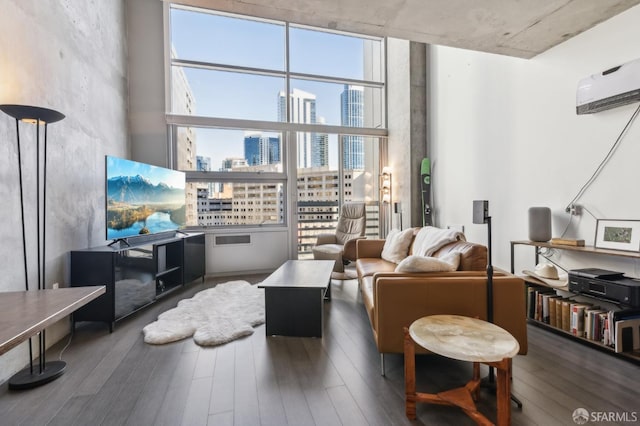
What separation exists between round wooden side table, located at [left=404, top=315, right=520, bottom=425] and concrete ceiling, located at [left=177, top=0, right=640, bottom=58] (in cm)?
228

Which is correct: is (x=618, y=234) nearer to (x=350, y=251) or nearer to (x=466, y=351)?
(x=466, y=351)

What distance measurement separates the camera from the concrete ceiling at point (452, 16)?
7.29ft

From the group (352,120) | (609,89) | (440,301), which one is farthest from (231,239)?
(609,89)

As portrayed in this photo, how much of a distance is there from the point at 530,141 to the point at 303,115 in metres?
3.39

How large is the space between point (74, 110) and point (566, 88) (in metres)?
4.60

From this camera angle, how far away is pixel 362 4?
2.23m

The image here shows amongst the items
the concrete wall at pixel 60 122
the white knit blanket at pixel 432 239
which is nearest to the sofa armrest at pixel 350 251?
the white knit blanket at pixel 432 239

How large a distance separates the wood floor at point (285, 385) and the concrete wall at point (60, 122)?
59 centimetres

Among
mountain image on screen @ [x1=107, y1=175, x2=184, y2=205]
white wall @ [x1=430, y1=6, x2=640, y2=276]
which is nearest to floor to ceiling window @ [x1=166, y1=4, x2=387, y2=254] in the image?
mountain image on screen @ [x1=107, y1=175, x2=184, y2=205]

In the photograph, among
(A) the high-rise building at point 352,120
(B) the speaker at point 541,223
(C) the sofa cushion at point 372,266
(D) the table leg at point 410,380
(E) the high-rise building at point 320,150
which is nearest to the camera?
(D) the table leg at point 410,380

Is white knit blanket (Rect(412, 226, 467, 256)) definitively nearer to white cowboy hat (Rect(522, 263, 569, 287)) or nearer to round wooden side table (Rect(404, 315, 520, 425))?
white cowboy hat (Rect(522, 263, 569, 287))

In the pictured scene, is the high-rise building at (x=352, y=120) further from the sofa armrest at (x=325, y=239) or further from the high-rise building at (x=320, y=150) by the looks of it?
the sofa armrest at (x=325, y=239)

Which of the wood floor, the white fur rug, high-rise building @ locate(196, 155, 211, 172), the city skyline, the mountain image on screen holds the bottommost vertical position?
the wood floor

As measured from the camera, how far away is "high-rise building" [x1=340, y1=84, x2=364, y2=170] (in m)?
5.44
